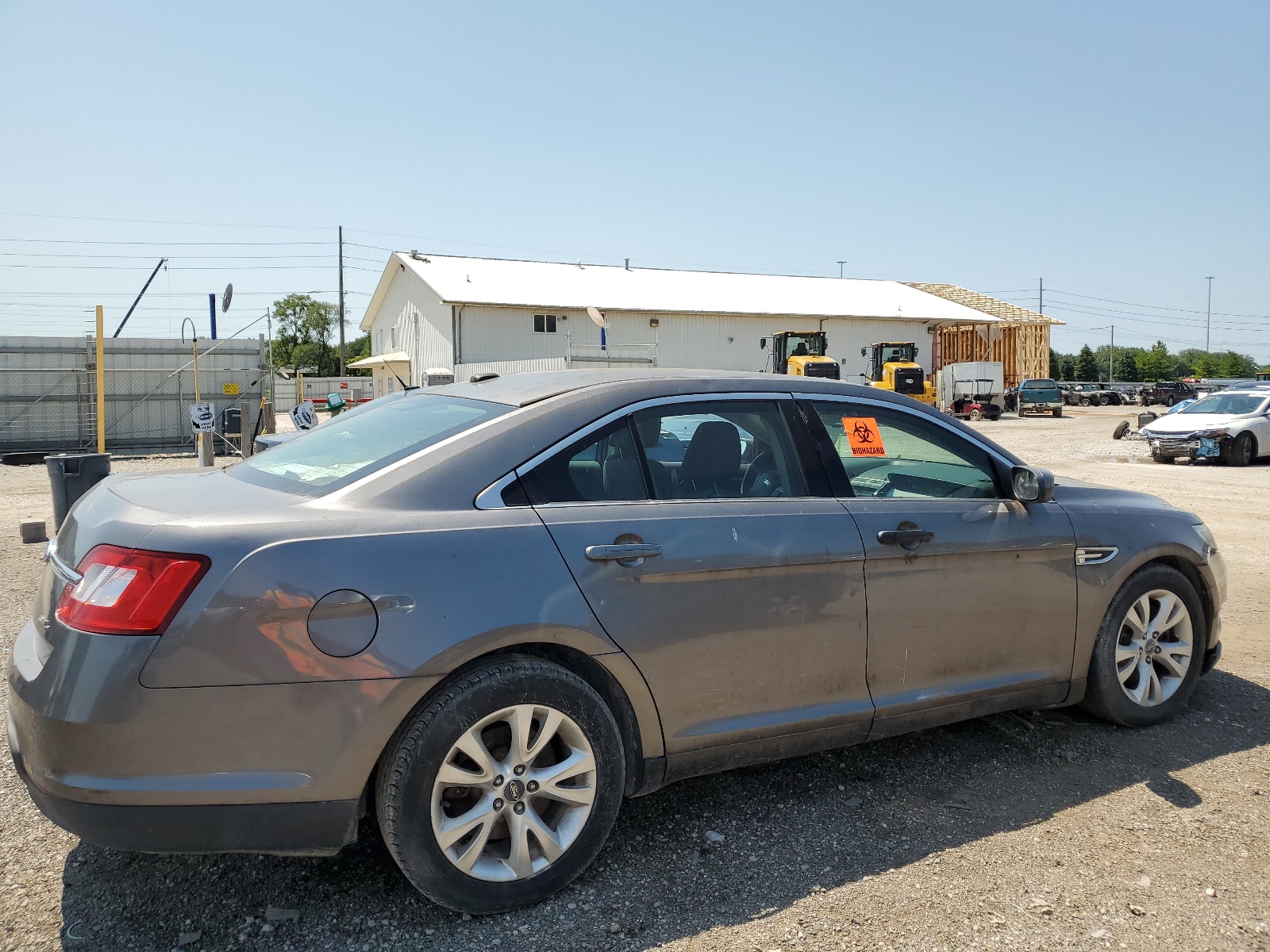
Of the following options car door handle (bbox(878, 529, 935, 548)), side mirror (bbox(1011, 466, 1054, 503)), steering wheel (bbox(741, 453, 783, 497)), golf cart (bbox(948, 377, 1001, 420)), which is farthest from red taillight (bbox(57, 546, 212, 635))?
→ golf cart (bbox(948, 377, 1001, 420))

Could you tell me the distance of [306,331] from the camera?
282ft

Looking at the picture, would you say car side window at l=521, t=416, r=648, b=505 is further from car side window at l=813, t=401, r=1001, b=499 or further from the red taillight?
the red taillight

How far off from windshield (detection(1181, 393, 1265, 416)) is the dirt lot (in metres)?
17.0

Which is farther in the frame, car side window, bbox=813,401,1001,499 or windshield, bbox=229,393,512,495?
car side window, bbox=813,401,1001,499

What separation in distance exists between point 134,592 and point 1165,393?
54.3m

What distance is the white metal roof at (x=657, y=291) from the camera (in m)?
37.2

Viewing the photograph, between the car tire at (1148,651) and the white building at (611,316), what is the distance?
26.1 m

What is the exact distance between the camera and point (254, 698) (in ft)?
8.00

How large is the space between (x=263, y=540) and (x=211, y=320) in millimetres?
24757

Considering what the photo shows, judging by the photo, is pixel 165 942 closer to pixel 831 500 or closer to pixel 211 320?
pixel 831 500

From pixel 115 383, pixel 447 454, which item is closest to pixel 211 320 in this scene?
pixel 115 383

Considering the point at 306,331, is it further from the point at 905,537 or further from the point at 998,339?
the point at 905,537

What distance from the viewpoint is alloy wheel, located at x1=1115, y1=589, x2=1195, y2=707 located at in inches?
164

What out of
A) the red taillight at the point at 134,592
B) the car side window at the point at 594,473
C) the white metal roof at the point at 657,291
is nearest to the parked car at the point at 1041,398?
the white metal roof at the point at 657,291
